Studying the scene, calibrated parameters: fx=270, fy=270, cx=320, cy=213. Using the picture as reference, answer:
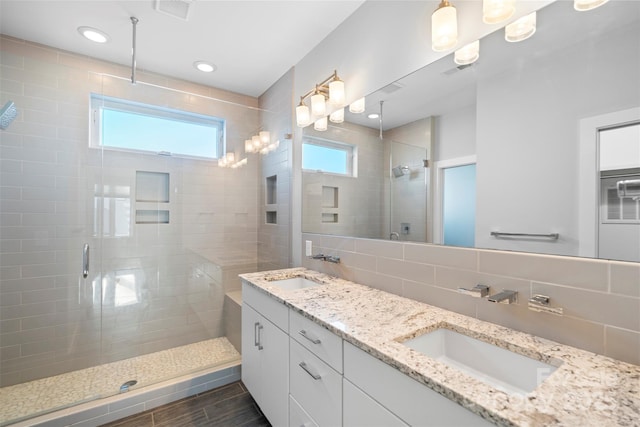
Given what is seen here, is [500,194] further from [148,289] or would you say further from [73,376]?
[73,376]

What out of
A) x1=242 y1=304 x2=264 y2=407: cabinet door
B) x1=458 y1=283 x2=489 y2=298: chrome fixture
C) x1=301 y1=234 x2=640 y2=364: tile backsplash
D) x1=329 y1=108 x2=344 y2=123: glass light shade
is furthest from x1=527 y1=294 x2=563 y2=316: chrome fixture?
x1=329 y1=108 x2=344 y2=123: glass light shade

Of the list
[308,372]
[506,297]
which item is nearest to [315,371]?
[308,372]

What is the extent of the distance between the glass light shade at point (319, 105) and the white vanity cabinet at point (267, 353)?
1.36 m

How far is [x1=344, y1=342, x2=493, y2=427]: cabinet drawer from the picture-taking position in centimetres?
66

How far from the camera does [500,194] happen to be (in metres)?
1.08

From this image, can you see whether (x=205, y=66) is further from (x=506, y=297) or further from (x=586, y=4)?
(x=506, y=297)

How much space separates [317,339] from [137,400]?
5.31 feet

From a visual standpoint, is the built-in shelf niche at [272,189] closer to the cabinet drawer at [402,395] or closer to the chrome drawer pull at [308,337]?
the chrome drawer pull at [308,337]

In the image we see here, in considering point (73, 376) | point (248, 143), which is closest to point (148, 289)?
point (73, 376)

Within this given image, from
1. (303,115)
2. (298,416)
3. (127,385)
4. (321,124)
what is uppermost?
(303,115)

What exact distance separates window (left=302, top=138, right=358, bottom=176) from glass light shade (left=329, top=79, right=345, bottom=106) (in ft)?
0.95

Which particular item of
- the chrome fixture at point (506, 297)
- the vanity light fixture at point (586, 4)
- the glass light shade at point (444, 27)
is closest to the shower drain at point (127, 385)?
the chrome fixture at point (506, 297)

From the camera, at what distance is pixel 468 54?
1.18 metres

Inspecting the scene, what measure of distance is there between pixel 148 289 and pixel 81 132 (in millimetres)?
1441
